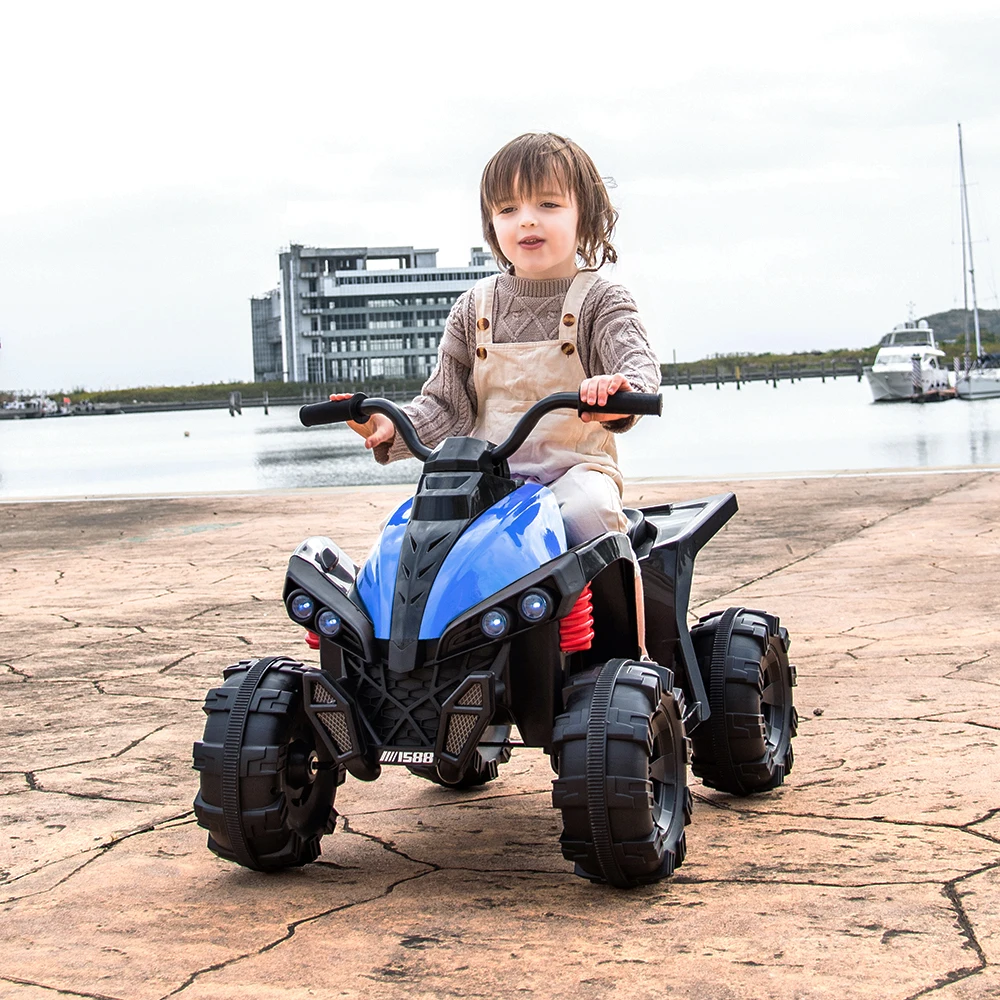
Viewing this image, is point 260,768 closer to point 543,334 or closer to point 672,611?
point 672,611

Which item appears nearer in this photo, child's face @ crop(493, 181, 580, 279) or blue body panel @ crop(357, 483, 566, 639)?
blue body panel @ crop(357, 483, 566, 639)

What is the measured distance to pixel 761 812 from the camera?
270 centimetres

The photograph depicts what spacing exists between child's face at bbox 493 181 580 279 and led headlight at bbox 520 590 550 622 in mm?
806

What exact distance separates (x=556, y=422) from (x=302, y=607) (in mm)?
612

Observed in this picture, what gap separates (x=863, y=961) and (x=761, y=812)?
89 cm

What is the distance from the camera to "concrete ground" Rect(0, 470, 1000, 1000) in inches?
72.4

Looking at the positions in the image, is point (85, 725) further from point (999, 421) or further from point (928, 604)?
point (999, 421)

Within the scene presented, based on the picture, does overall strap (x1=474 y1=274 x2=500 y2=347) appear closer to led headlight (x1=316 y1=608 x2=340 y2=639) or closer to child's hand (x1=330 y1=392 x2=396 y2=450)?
child's hand (x1=330 y1=392 x2=396 y2=450)

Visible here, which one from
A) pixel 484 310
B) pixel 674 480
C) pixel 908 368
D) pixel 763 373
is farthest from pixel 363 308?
pixel 484 310

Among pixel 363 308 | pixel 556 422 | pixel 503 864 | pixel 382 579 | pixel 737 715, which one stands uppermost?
pixel 363 308

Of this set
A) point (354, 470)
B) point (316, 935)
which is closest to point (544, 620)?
point (316, 935)

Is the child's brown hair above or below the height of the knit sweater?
above

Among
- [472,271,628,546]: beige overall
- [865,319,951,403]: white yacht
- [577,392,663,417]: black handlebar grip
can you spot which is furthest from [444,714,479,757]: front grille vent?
[865,319,951,403]: white yacht

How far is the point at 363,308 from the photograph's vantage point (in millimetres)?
114875
